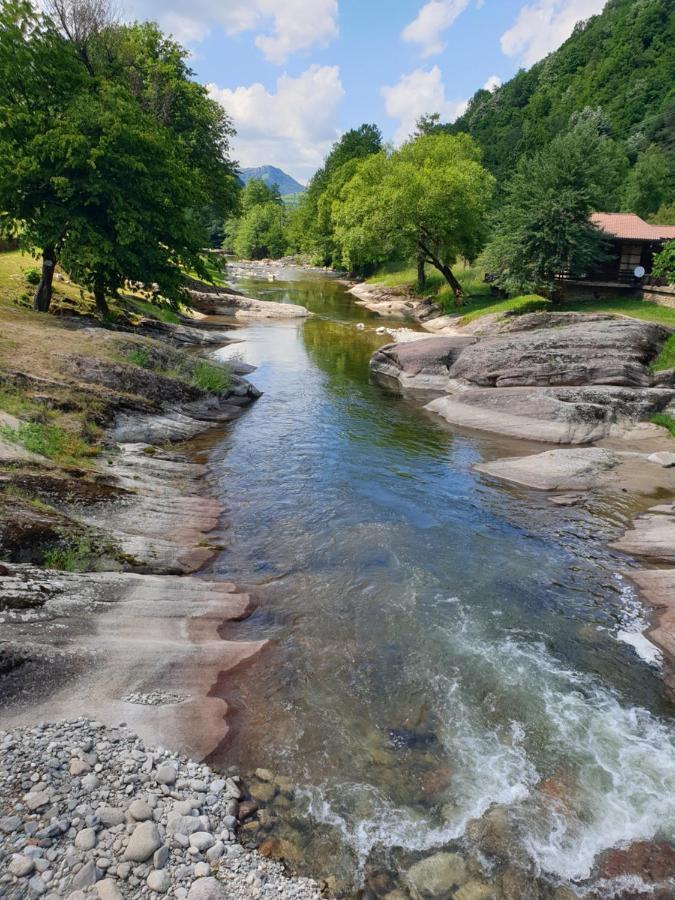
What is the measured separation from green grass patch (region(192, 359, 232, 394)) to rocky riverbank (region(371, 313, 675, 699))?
10499 mm

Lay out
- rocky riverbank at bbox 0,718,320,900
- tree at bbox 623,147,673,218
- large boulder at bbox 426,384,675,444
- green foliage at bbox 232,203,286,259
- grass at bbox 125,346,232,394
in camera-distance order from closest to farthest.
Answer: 1. rocky riverbank at bbox 0,718,320,900
2. grass at bbox 125,346,232,394
3. large boulder at bbox 426,384,675,444
4. tree at bbox 623,147,673,218
5. green foliage at bbox 232,203,286,259

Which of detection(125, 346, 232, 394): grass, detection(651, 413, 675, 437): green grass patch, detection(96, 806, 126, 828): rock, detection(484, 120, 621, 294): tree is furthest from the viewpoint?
detection(484, 120, 621, 294): tree

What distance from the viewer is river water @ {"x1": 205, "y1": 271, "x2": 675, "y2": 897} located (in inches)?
274

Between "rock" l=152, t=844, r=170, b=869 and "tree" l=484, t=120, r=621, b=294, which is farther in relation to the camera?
"tree" l=484, t=120, r=621, b=294

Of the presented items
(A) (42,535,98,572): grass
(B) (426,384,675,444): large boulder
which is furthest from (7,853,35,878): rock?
(B) (426,384,675,444): large boulder

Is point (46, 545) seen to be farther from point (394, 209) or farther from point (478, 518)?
point (394, 209)

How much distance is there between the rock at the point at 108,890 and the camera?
5.30 metres

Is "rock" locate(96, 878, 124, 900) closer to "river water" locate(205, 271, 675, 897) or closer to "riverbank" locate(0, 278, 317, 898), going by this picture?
"riverbank" locate(0, 278, 317, 898)

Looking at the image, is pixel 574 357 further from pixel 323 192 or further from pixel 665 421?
pixel 323 192

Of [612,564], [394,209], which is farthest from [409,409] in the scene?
[394,209]

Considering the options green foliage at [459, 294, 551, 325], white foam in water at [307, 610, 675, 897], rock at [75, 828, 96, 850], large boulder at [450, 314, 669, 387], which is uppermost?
green foliage at [459, 294, 551, 325]

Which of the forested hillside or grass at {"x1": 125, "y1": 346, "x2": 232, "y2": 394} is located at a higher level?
the forested hillside

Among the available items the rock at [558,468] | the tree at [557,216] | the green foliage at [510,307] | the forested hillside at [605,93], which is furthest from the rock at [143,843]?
the forested hillside at [605,93]

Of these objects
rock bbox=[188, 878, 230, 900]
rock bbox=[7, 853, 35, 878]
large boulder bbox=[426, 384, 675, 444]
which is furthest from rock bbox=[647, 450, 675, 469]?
rock bbox=[7, 853, 35, 878]
